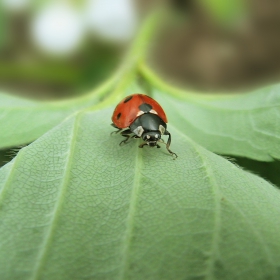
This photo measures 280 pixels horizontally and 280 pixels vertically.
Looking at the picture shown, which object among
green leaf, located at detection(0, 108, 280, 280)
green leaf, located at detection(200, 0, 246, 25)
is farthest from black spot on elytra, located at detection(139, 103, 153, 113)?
green leaf, located at detection(200, 0, 246, 25)

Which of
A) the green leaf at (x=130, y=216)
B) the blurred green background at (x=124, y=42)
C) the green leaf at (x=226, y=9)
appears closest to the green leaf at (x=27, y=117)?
the green leaf at (x=130, y=216)

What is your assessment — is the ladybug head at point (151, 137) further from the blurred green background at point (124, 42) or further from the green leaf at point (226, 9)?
the green leaf at point (226, 9)

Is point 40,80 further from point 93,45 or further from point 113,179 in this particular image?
point 113,179

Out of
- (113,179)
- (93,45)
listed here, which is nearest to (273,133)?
(113,179)

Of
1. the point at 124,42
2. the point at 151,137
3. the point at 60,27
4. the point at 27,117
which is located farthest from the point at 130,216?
the point at 60,27

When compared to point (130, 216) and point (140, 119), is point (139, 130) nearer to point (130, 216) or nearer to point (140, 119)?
point (140, 119)
